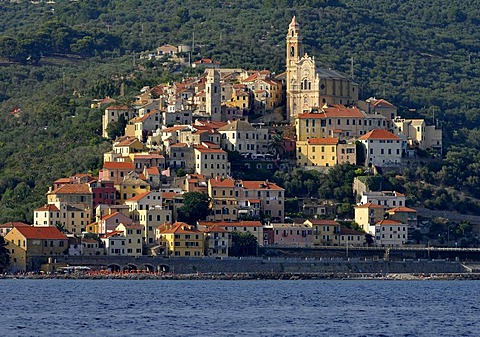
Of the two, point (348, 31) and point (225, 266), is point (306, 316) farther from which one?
point (348, 31)

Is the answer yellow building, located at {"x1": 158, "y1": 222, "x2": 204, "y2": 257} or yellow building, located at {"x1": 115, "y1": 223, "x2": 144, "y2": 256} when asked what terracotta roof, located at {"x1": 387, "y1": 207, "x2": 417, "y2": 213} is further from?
yellow building, located at {"x1": 115, "y1": 223, "x2": 144, "y2": 256}

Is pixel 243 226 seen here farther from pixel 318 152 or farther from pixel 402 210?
pixel 318 152

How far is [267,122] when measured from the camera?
139500 millimetres

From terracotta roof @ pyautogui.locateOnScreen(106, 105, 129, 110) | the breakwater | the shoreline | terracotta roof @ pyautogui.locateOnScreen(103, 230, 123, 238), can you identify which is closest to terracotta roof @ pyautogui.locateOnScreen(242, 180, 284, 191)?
the breakwater

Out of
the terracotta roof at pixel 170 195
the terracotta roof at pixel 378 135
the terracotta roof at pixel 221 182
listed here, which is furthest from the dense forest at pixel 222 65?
the terracotta roof at pixel 170 195

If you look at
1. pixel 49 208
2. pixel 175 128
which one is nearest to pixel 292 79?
pixel 175 128

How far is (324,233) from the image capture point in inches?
4855

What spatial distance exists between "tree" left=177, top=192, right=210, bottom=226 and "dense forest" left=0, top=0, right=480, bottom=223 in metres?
10.0

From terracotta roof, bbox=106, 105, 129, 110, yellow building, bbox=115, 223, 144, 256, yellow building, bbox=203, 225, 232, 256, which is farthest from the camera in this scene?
terracotta roof, bbox=106, 105, 129, 110

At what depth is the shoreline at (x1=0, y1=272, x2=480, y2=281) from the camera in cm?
11431

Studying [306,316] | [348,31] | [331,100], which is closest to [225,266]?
[331,100]

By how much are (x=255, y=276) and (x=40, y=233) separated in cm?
1381

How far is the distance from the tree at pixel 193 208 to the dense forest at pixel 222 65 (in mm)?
10026

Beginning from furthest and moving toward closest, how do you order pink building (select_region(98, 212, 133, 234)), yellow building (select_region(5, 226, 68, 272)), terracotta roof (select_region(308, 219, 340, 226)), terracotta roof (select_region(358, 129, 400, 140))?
terracotta roof (select_region(358, 129, 400, 140)) < terracotta roof (select_region(308, 219, 340, 226)) < pink building (select_region(98, 212, 133, 234)) < yellow building (select_region(5, 226, 68, 272))
